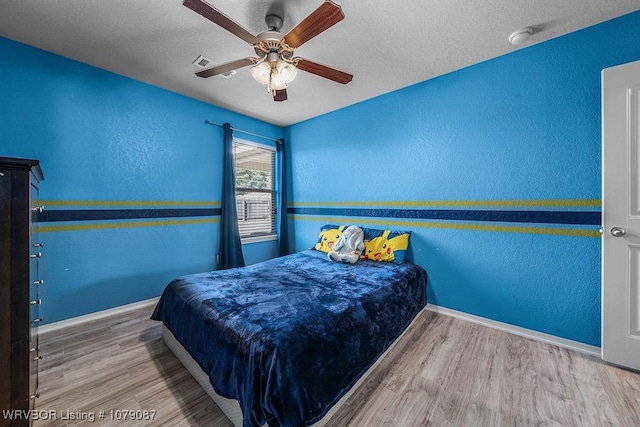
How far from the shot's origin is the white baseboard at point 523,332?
196 centimetres

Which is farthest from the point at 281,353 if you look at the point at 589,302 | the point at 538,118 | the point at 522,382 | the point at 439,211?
the point at 538,118

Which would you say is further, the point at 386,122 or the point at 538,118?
the point at 386,122

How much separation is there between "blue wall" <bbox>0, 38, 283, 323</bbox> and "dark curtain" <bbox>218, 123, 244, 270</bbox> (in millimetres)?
153

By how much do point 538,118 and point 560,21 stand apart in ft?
2.26

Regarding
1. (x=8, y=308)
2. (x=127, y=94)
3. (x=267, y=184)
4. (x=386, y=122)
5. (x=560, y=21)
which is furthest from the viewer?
(x=267, y=184)

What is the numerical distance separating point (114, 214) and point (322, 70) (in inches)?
102

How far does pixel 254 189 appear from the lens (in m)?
4.02

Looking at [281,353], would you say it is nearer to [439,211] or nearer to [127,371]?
[127,371]

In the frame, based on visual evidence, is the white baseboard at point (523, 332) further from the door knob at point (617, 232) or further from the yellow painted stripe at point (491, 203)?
the yellow painted stripe at point (491, 203)

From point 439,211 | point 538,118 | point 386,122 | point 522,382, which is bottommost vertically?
point 522,382

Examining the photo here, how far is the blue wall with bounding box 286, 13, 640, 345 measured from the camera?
1.97m

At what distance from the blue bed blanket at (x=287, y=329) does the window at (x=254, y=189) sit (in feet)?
5.53

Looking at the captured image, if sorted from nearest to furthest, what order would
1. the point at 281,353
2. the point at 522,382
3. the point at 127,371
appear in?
the point at 281,353
the point at 522,382
the point at 127,371

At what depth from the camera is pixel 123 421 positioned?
1.35 m
